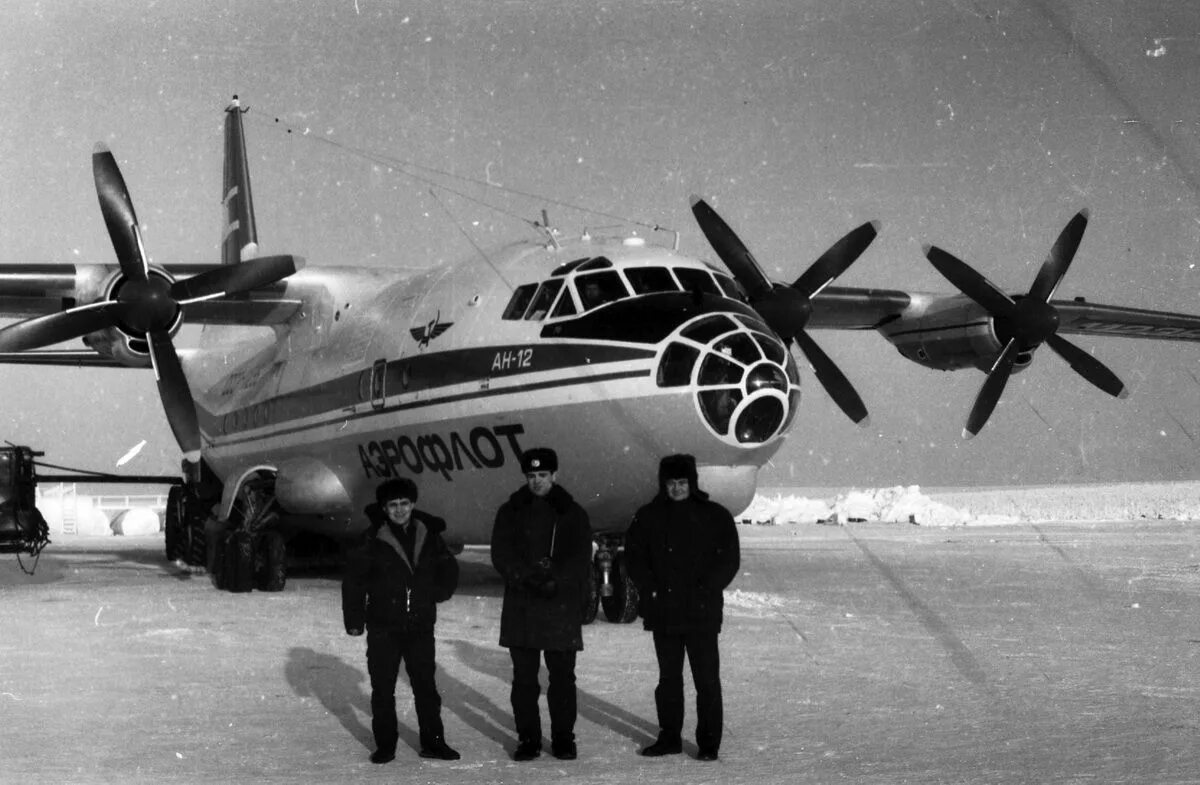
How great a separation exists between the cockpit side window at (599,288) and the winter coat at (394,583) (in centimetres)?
554

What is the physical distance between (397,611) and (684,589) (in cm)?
160

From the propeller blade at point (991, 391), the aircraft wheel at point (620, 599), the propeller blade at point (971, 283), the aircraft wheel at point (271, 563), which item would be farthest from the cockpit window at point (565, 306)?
the propeller blade at point (991, 391)

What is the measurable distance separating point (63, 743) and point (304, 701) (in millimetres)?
1790

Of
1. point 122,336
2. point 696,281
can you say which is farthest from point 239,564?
point 696,281

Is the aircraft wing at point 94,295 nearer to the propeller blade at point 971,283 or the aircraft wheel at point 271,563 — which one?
the aircraft wheel at point 271,563

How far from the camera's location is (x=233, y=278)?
16.4m

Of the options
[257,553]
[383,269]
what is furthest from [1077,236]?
[257,553]

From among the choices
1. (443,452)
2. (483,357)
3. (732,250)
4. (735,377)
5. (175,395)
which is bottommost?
(443,452)

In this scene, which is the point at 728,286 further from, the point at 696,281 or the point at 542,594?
the point at 542,594

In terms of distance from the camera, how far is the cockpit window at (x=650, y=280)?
12664mm

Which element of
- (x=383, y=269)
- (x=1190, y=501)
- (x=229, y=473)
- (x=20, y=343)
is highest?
(x=383, y=269)

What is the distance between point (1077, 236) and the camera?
20906 millimetres

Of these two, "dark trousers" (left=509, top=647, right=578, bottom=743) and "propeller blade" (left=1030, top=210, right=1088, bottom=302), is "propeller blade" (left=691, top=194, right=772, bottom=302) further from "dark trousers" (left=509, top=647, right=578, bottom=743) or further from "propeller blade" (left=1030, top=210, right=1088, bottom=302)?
"dark trousers" (left=509, top=647, right=578, bottom=743)

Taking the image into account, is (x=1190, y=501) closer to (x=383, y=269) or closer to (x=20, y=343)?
(x=383, y=269)
